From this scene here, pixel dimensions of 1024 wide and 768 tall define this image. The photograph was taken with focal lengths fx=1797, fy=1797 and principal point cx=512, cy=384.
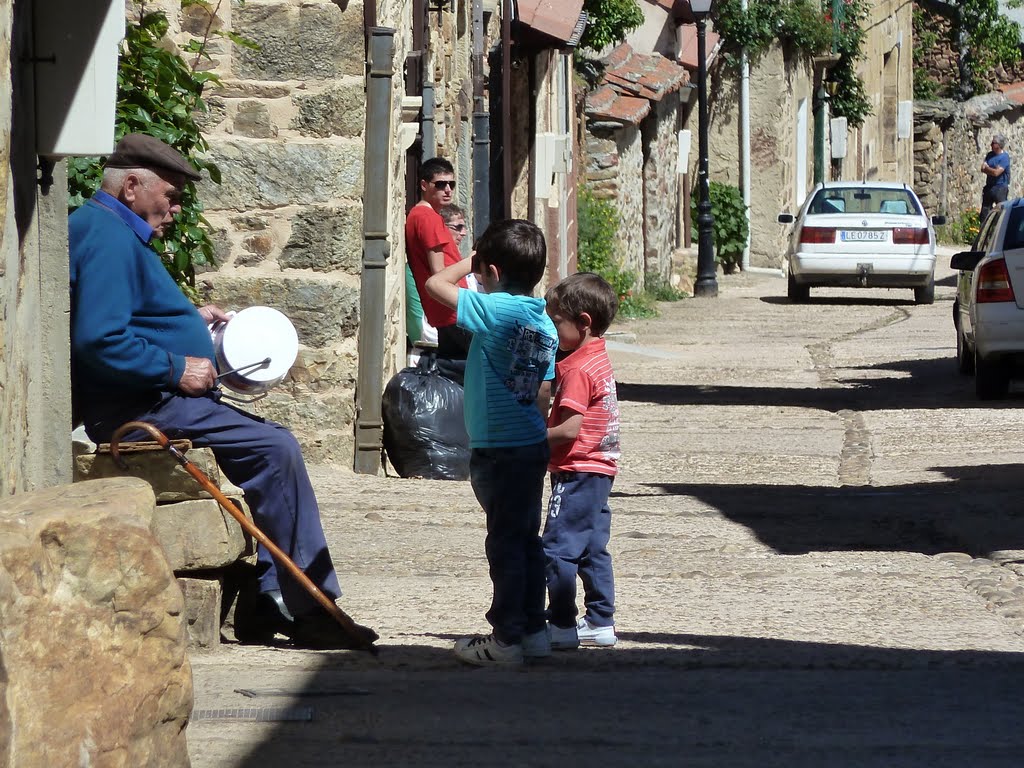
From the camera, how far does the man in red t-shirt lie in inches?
383

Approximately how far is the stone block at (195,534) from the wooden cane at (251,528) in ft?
0.18

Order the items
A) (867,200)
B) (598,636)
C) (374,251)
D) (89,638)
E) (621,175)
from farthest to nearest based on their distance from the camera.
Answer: (867,200) < (621,175) < (374,251) < (598,636) < (89,638)

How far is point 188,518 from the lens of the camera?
5.09 m

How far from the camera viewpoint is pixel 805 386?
14.1 metres

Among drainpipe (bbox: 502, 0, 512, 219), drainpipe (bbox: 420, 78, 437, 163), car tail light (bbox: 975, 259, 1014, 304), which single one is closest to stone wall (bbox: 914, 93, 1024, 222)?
drainpipe (bbox: 502, 0, 512, 219)

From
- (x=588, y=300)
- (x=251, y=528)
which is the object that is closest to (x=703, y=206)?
(x=588, y=300)

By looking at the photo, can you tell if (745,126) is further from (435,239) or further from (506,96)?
(435,239)

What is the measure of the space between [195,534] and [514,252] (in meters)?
1.22

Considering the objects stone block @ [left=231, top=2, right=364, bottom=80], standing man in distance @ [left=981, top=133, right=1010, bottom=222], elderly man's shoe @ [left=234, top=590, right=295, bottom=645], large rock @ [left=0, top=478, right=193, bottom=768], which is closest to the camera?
large rock @ [left=0, top=478, right=193, bottom=768]

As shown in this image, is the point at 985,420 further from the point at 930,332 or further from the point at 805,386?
the point at 930,332

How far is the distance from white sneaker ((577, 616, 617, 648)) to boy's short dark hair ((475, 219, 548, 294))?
1095mm

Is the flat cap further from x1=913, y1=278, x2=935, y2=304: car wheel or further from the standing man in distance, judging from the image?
the standing man in distance

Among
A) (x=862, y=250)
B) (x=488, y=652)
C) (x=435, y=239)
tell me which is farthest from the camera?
(x=862, y=250)

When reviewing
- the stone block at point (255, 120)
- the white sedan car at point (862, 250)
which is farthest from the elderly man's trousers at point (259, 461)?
the white sedan car at point (862, 250)
